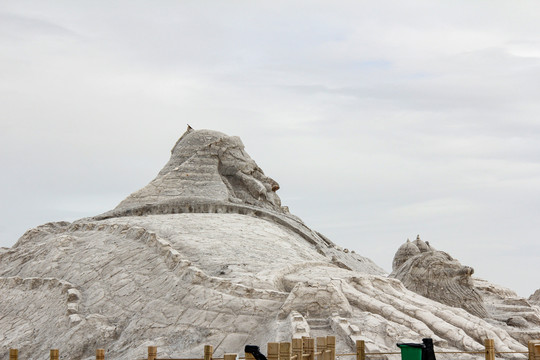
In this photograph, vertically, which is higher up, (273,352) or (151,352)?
(151,352)

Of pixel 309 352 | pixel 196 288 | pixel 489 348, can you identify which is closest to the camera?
pixel 309 352

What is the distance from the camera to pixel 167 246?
50.6 feet

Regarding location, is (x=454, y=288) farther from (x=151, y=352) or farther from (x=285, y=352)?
(x=285, y=352)

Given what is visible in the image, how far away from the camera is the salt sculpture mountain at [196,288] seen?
41.7ft

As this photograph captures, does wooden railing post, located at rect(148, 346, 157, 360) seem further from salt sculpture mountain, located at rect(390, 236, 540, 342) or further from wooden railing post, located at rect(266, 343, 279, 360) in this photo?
salt sculpture mountain, located at rect(390, 236, 540, 342)

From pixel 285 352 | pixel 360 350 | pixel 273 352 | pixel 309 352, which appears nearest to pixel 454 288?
pixel 360 350

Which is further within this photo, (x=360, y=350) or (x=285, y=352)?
(x=360, y=350)

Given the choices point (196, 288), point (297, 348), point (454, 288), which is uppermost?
point (454, 288)

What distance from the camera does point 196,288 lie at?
1373 centimetres

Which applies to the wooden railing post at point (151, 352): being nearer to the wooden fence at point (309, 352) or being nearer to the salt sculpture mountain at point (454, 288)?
the wooden fence at point (309, 352)

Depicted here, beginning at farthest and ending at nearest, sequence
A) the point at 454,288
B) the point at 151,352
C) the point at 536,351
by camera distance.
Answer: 1. the point at 454,288
2. the point at 151,352
3. the point at 536,351

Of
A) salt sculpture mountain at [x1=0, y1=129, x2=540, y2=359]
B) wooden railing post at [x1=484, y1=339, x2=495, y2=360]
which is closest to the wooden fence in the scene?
wooden railing post at [x1=484, y1=339, x2=495, y2=360]

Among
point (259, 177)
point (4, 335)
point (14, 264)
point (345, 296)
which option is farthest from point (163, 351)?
point (259, 177)

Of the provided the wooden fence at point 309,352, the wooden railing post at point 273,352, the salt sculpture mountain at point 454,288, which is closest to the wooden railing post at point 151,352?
the wooden fence at point 309,352
